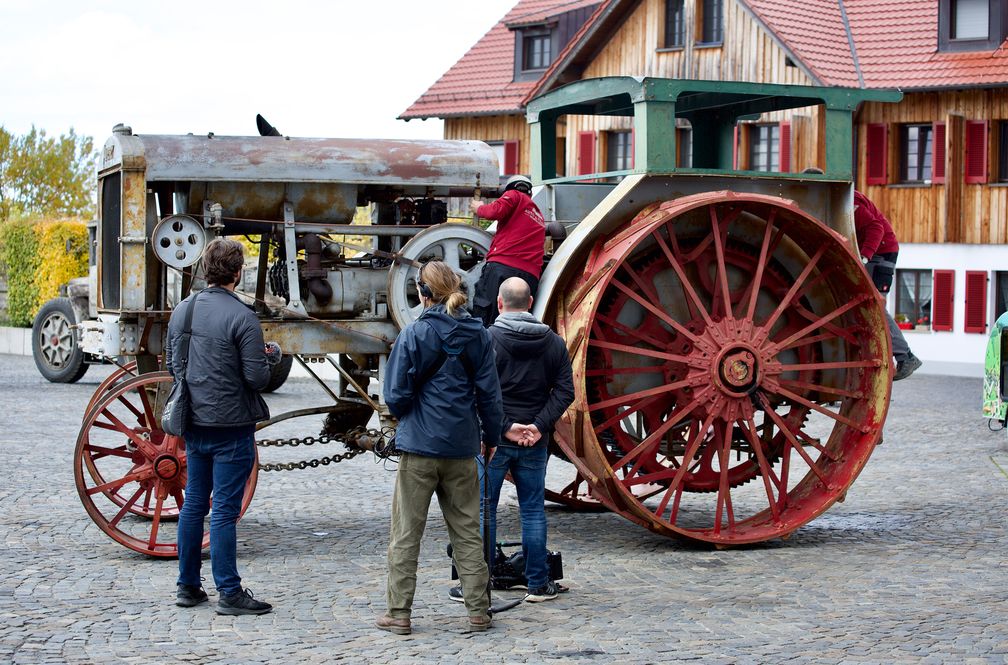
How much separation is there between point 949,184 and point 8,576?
23.2 meters

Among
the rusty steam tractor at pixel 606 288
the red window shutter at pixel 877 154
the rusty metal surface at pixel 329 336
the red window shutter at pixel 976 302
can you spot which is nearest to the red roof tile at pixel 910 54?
the red window shutter at pixel 877 154

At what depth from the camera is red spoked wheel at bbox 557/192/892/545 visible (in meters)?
8.52

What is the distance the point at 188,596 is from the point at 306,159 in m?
3.04

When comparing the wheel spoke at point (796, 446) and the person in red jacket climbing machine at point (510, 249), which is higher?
the person in red jacket climbing machine at point (510, 249)

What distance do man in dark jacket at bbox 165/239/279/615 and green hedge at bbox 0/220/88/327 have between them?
19.8 m

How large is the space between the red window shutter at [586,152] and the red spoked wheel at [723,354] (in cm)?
2295

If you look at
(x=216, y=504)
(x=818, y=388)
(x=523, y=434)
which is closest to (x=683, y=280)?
(x=818, y=388)

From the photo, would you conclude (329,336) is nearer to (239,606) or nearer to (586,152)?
(239,606)

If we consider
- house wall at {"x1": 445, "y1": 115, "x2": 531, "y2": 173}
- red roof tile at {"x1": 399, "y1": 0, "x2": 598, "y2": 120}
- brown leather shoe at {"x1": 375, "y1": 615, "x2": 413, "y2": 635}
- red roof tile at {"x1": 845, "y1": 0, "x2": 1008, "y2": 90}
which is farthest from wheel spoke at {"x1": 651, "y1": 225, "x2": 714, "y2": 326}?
red roof tile at {"x1": 399, "y1": 0, "x2": 598, "y2": 120}

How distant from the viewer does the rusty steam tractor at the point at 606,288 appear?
8547 mm

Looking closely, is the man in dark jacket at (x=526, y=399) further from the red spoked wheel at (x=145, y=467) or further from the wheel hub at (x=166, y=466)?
the wheel hub at (x=166, y=466)

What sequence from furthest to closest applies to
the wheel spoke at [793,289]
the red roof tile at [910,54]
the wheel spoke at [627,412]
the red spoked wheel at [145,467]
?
1. the red roof tile at [910,54]
2. the wheel spoke at [793,289]
3. the wheel spoke at [627,412]
4. the red spoked wheel at [145,467]

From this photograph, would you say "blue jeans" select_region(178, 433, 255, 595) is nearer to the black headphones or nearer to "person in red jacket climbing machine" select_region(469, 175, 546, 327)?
the black headphones

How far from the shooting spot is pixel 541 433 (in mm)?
7469
